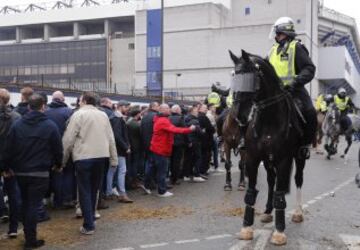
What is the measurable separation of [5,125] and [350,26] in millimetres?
87411

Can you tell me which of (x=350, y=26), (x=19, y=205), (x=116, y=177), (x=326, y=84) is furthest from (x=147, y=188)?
(x=350, y=26)

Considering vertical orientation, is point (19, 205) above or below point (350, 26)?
below

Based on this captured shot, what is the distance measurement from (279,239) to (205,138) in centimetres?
717

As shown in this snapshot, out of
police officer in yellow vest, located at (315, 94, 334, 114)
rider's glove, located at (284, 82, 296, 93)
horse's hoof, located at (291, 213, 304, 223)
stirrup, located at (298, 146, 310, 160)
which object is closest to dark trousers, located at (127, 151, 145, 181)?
horse's hoof, located at (291, 213, 304, 223)

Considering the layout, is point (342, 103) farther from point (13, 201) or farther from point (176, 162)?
point (13, 201)

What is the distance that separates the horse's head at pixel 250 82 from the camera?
6.26 m

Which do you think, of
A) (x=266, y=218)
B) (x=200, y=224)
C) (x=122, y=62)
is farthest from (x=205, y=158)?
(x=122, y=62)

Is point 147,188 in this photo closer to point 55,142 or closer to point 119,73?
point 55,142

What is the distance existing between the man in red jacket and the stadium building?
4991cm

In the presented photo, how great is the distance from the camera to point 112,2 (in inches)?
3337

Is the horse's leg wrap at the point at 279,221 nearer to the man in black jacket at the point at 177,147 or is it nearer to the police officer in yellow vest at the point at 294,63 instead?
the police officer in yellow vest at the point at 294,63

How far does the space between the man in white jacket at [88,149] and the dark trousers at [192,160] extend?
549 centimetres

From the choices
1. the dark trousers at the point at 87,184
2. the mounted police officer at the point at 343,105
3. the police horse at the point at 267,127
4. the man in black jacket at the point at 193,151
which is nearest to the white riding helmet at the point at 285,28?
the police horse at the point at 267,127

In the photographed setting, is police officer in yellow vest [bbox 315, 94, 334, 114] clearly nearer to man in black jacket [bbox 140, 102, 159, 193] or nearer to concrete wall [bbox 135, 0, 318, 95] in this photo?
man in black jacket [bbox 140, 102, 159, 193]
